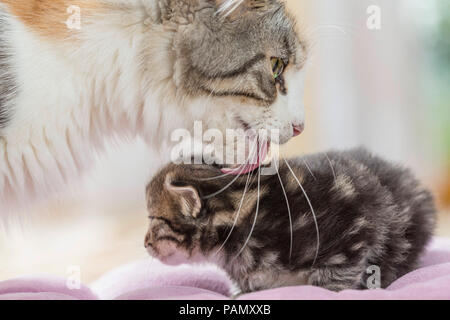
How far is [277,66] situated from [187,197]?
0.29m

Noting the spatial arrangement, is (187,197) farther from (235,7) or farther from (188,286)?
(235,7)

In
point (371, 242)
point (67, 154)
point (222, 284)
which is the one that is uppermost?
point (67, 154)

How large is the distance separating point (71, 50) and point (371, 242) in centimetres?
62

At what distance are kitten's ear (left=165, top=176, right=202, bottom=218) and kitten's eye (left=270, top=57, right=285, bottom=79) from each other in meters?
0.26

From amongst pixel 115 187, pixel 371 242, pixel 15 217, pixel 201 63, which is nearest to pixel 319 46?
pixel 201 63

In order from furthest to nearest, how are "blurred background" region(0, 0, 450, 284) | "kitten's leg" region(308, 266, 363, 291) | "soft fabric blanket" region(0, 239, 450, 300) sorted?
1. "blurred background" region(0, 0, 450, 284)
2. "kitten's leg" region(308, 266, 363, 291)
3. "soft fabric blanket" region(0, 239, 450, 300)

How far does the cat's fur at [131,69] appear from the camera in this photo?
87 centimetres

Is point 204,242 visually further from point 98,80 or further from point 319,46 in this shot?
point 319,46

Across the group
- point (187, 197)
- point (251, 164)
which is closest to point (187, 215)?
point (187, 197)

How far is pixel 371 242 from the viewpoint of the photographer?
877mm

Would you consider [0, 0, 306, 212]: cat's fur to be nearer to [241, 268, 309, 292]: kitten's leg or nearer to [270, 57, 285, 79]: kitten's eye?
[270, 57, 285, 79]: kitten's eye

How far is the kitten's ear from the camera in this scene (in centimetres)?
87

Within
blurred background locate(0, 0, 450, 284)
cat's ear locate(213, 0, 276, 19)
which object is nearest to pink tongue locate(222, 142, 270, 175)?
blurred background locate(0, 0, 450, 284)

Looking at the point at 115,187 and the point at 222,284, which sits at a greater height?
the point at 115,187
